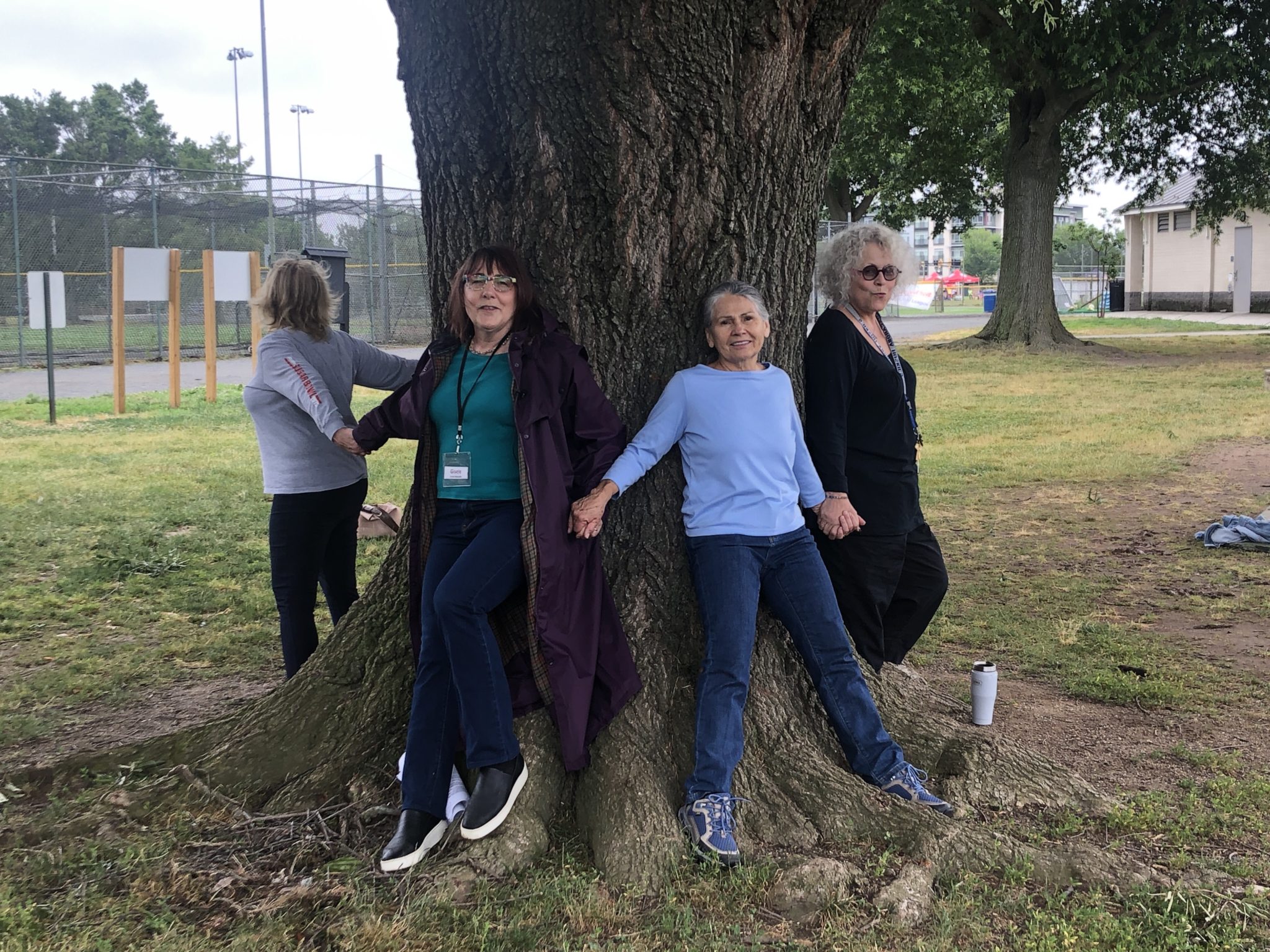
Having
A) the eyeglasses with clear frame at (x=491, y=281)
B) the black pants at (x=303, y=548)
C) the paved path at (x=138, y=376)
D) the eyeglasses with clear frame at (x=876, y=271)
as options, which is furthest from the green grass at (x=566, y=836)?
the paved path at (x=138, y=376)

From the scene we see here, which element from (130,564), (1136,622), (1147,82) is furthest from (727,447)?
(1147,82)

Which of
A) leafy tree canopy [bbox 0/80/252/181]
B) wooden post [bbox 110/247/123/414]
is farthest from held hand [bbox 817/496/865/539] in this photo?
leafy tree canopy [bbox 0/80/252/181]

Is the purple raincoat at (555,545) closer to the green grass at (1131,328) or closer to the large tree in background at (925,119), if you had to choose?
the large tree in background at (925,119)

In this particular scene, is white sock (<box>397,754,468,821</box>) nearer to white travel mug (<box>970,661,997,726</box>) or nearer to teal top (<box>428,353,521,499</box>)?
teal top (<box>428,353,521,499</box>)

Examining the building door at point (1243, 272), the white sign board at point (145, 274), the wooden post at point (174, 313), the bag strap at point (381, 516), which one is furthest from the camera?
the building door at point (1243, 272)

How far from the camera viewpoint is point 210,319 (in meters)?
14.2

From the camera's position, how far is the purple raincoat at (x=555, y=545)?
3.25 meters

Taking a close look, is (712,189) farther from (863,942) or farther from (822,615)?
(863,942)

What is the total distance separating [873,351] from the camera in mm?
3889

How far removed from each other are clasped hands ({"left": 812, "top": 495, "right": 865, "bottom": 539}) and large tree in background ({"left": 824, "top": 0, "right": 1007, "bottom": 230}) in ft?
43.3

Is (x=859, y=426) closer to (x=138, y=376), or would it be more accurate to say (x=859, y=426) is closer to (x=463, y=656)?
(x=463, y=656)

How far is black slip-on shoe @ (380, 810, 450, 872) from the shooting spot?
3.10 meters

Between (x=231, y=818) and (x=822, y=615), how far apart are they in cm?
183

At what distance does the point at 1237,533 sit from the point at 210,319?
11.6 meters
